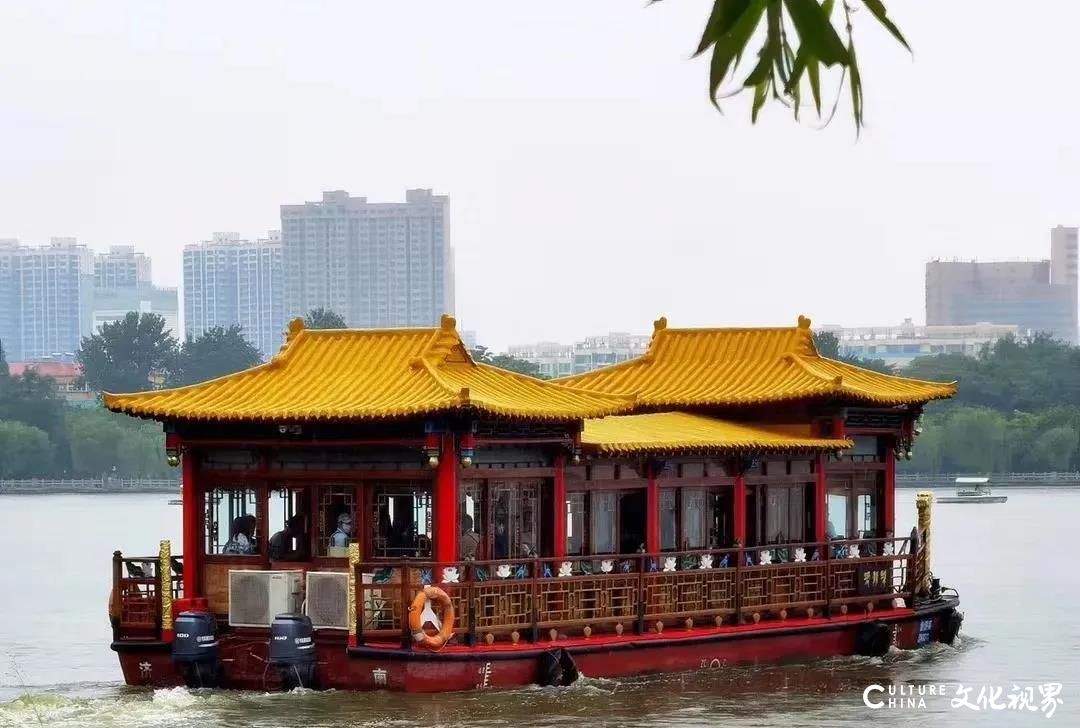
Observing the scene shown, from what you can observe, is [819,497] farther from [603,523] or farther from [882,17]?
[882,17]

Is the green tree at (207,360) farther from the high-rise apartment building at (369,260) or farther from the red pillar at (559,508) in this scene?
the red pillar at (559,508)

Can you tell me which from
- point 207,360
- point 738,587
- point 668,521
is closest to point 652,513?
point 668,521

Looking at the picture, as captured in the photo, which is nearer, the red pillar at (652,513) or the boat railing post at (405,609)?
the boat railing post at (405,609)

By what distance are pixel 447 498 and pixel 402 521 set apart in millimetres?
602

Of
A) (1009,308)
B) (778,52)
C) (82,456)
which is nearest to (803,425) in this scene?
(778,52)

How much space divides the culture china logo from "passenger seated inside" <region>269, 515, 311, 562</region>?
440 cm

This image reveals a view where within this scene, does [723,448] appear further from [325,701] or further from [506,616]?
[325,701]

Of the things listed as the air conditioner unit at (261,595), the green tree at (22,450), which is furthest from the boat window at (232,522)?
the green tree at (22,450)

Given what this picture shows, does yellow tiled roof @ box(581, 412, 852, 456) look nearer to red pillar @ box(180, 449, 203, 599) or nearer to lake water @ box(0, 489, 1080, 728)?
lake water @ box(0, 489, 1080, 728)

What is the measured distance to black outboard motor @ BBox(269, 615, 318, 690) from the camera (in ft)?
46.6

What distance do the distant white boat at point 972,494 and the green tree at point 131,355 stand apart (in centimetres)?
3568

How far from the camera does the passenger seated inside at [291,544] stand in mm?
15070

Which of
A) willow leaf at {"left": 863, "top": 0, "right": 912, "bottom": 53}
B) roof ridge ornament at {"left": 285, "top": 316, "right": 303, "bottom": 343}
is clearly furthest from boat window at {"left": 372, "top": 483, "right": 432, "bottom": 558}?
willow leaf at {"left": 863, "top": 0, "right": 912, "bottom": 53}

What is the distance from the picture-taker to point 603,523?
16203 millimetres
